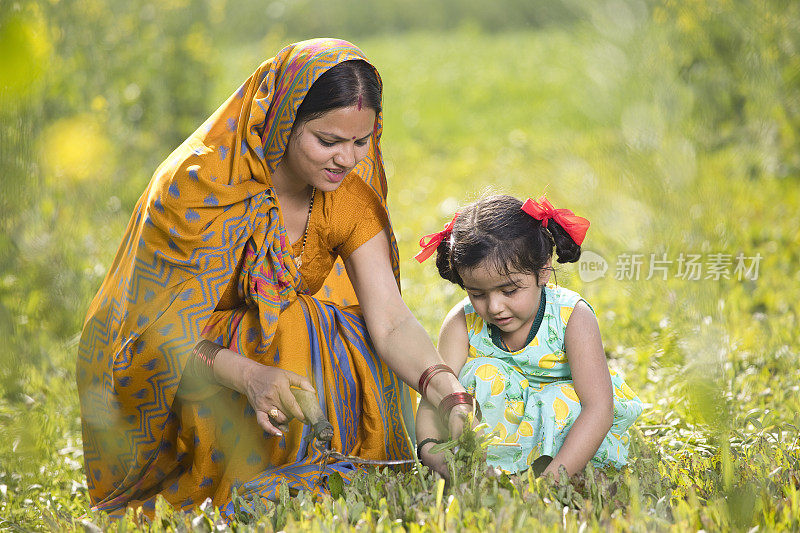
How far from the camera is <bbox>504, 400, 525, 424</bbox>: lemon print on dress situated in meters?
2.45

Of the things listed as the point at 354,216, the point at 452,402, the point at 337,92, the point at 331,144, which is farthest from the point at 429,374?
the point at 337,92

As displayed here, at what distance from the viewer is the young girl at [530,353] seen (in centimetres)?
235

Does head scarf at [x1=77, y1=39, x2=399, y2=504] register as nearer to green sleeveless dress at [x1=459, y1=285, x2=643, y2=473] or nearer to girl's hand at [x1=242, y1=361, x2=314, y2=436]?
girl's hand at [x1=242, y1=361, x2=314, y2=436]

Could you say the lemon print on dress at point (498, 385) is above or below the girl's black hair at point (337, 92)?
below

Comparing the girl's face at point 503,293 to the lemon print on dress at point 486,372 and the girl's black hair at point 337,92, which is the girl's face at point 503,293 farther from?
the girl's black hair at point 337,92

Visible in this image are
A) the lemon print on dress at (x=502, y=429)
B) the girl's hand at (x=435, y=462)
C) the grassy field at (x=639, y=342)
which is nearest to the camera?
the grassy field at (x=639, y=342)

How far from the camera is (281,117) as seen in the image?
236 centimetres

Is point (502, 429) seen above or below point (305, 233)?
below

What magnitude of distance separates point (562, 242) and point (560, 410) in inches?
19.5

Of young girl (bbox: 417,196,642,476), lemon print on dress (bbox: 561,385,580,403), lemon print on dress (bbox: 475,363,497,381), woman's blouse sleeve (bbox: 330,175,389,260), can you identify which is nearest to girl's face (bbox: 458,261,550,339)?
young girl (bbox: 417,196,642,476)

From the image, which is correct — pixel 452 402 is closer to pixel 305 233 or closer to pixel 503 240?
pixel 503 240

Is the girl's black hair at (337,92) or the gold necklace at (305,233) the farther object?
the gold necklace at (305,233)

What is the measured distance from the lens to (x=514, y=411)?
8.08 feet

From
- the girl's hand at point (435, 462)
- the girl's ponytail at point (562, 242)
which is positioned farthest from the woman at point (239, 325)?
the girl's ponytail at point (562, 242)
